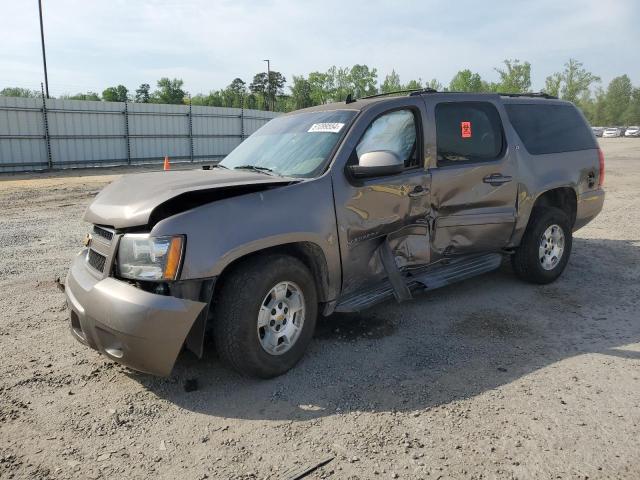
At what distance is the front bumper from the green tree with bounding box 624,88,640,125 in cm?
11243

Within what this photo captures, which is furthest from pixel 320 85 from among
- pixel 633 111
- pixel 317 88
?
pixel 633 111

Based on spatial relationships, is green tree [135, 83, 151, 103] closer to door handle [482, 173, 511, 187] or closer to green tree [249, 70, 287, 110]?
green tree [249, 70, 287, 110]

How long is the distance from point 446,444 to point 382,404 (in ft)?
1.68

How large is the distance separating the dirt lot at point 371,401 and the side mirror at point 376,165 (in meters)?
1.35

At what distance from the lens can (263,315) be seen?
11.1 feet

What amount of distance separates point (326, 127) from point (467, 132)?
1.47 meters

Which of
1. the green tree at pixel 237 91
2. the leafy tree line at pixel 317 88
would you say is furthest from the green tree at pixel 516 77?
the green tree at pixel 237 91

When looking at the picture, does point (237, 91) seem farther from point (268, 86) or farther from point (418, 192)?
point (418, 192)

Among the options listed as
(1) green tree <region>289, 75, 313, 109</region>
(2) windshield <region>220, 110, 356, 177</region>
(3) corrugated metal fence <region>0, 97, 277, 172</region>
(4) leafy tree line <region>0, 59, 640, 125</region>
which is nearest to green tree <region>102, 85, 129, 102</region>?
(4) leafy tree line <region>0, 59, 640, 125</region>

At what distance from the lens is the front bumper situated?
116 inches

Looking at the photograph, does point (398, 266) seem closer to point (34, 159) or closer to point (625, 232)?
point (625, 232)

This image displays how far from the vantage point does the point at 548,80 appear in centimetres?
7006

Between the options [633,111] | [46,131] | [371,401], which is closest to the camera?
[371,401]

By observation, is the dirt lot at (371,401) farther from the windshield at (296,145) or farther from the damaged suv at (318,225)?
the windshield at (296,145)
